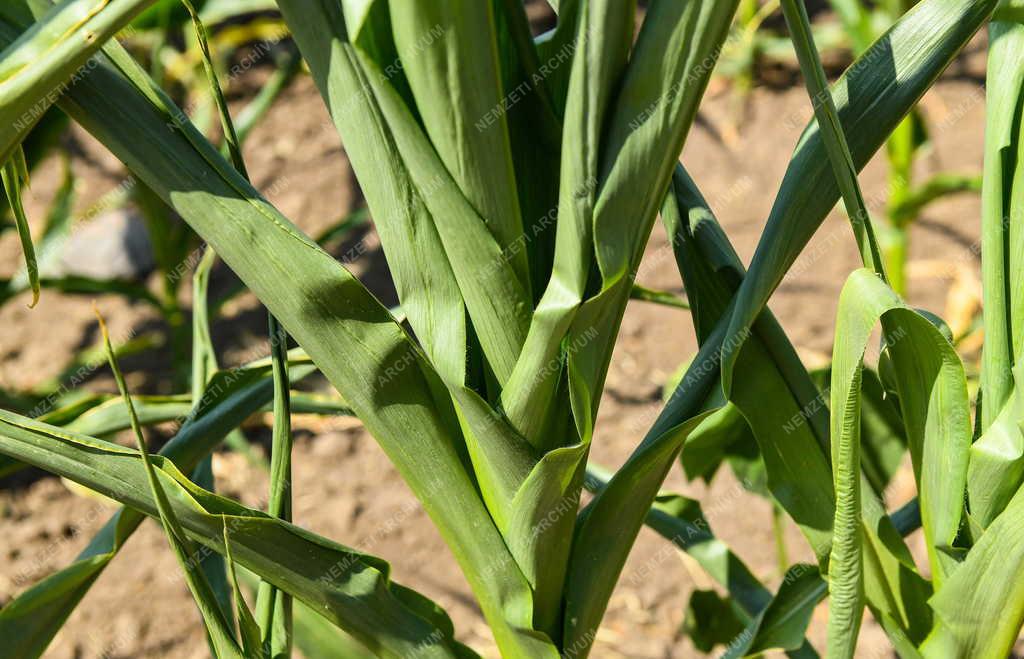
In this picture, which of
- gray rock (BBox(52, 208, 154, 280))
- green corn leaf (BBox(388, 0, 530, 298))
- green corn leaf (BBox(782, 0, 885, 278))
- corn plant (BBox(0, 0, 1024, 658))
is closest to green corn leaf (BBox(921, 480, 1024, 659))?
corn plant (BBox(0, 0, 1024, 658))

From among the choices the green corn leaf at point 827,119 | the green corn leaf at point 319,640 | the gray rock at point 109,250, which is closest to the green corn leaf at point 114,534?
the green corn leaf at point 319,640

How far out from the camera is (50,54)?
0.33 meters

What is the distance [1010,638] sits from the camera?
46cm

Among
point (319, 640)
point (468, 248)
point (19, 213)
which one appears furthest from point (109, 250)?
point (468, 248)

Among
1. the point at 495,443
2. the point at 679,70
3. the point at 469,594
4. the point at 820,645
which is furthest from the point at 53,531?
the point at 679,70

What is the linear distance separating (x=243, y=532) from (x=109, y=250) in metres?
1.57

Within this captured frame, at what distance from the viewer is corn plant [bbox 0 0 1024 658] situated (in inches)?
14.1

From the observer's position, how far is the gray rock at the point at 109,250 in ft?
6.02

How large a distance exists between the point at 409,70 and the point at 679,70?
0.10m

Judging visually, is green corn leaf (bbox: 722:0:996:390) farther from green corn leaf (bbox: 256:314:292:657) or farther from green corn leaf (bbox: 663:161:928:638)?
green corn leaf (bbox: 256:314:292:657)

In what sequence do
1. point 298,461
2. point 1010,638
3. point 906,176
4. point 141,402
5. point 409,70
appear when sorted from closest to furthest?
point 409,70
point 1010,638
point 141,402
point 906,176
point 298,461

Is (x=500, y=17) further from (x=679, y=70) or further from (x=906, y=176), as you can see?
(x=906, y=176)

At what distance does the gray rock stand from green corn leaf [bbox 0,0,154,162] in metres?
1.57

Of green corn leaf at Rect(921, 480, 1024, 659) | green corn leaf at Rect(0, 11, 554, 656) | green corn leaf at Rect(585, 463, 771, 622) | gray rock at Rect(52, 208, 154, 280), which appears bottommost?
green corn leaf at Rect(921, 480, 1024, 659)
